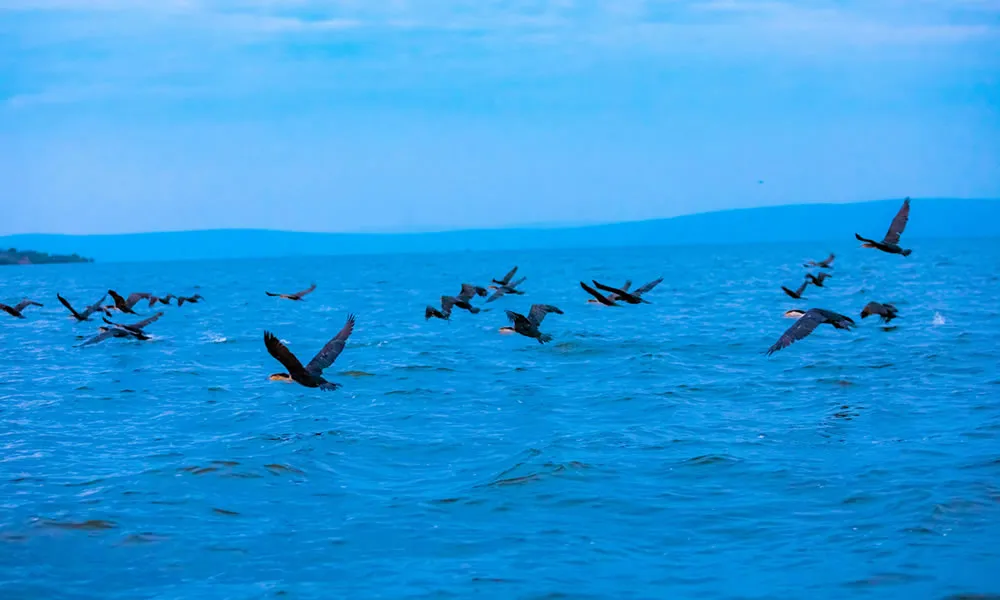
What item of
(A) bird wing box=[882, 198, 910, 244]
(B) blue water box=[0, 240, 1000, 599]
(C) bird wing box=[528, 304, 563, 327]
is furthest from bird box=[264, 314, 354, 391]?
(A) bird wing box=[882, 198, 910, 244]

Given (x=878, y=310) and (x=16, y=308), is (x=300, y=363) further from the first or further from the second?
(x=16, y=308)

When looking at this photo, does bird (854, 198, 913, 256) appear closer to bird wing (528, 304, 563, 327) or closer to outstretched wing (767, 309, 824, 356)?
outstretched wing (767, 309, 824, 356)

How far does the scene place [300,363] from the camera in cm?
1694

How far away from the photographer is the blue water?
412 inches

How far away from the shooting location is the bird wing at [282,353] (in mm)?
13867

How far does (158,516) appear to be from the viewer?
12430 millimetres

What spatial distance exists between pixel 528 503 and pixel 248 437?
6109 mm

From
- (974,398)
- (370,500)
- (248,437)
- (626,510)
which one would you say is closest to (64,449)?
(248,437)

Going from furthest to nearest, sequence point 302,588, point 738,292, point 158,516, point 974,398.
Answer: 1. point 738,292
2. point 974,398
3. point 158,516
4. point 302,588

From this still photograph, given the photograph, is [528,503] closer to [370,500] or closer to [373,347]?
[370,500]

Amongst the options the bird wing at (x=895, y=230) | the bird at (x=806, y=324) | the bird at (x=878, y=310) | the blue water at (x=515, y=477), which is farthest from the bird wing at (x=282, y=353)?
the bird at (x=878, y=310)

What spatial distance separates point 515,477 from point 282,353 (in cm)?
362

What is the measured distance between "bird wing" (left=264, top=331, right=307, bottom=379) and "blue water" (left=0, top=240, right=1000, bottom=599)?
1.24 m

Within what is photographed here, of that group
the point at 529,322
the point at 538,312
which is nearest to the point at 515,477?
the point at 529,322
